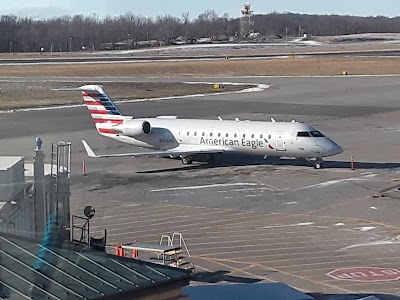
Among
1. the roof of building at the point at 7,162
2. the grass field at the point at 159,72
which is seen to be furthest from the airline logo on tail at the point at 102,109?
the grass field at the point at 159,72

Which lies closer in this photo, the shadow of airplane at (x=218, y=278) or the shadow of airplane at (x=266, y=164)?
the shadow of airplane at (x=218, y=278)

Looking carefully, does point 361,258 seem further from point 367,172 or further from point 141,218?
point 367,172

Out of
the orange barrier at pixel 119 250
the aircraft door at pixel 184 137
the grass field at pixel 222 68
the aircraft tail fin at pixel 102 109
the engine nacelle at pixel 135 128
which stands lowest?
the orange barrier at pixel 119 250

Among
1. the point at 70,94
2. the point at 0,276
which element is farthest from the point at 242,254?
the point at 70,94

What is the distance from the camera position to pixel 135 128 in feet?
176

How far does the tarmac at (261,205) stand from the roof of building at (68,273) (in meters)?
6.99

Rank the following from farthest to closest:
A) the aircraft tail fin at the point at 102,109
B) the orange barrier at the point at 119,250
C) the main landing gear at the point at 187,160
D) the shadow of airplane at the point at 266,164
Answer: the aircraft tail fin at the point at 102,109
the main landing gear at the point at 187,160
the shadow of airplane at the point at 266,164
the orange barrier at the point at 119,250

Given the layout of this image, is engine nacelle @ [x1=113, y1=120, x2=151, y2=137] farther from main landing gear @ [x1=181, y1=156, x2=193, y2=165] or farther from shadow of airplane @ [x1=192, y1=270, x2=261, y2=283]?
shadow of airplane @ [x1=192, y1=270, x2=261, y2=283]

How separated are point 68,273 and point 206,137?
38742mm

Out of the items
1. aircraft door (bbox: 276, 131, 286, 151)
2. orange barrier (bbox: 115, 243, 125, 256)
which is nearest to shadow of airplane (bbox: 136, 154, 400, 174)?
aircraft door (bbox: 276, 131, 286, 151)

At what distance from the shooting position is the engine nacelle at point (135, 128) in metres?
53.6

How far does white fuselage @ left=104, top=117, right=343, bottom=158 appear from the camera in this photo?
49469 millimetres

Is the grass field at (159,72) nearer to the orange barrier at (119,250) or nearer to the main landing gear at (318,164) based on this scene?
the main landing gear at (318,164)

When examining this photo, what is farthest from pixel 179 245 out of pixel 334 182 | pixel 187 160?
pixel 187 160
